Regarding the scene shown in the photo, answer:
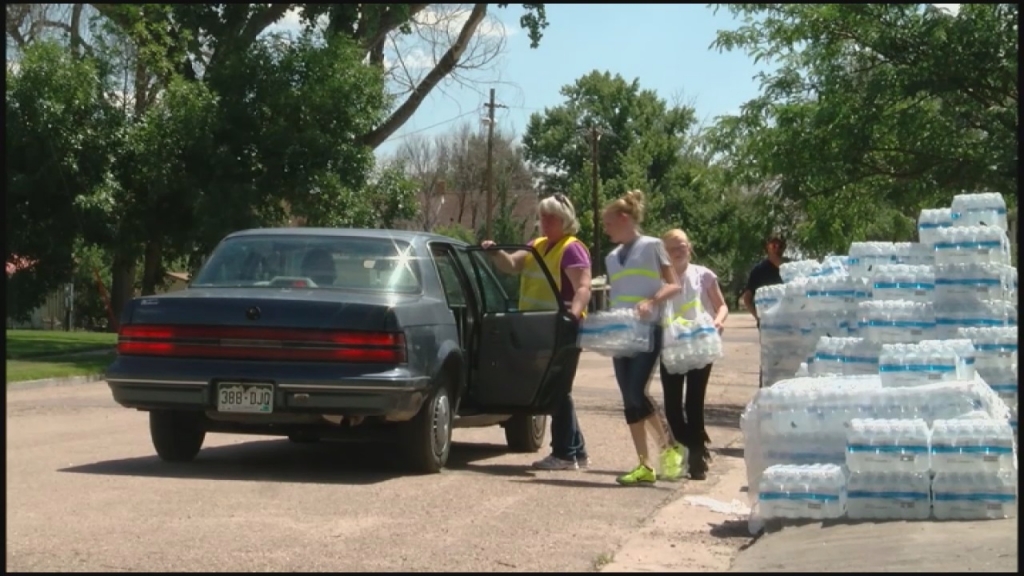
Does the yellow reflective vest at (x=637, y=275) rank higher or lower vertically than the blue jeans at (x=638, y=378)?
higher

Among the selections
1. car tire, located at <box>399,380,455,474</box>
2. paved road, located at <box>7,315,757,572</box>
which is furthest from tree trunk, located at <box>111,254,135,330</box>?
car tire, located at <box>399,380,455,474</box>

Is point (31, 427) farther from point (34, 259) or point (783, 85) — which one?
point (34, 259)

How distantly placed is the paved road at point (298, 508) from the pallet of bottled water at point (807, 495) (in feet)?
2.58

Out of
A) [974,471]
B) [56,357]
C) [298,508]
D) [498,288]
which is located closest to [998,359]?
[974,471]

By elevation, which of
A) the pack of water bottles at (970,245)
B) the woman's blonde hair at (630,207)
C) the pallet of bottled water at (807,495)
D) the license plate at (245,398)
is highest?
the woman's blonde hair at (630,207)

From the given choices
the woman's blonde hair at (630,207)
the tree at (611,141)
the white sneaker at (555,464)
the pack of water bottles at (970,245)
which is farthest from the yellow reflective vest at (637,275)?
the tree at (611,141)

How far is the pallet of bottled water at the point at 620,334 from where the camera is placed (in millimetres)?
9453

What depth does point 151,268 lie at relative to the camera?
32.2 meters

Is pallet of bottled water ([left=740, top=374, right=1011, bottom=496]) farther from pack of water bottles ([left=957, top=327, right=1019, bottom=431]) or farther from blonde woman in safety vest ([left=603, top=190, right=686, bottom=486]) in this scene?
blonde woman in safety vest ([left=603, top=190, right=686, bottom=486])

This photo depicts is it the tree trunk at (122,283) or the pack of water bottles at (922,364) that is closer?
the pack of water bottles at (922,364)

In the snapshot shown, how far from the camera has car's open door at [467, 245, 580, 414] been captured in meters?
9.93

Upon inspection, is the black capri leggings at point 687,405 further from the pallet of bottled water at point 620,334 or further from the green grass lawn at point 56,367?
the green grass lawn at point 56,367

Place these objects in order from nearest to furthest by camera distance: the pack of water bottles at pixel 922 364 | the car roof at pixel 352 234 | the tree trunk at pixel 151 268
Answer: the pack of water bottles at pixel 922 364, the car roof at pixel 352 234, the tree trunk at pixel 151 268

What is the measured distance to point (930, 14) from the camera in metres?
16.0
